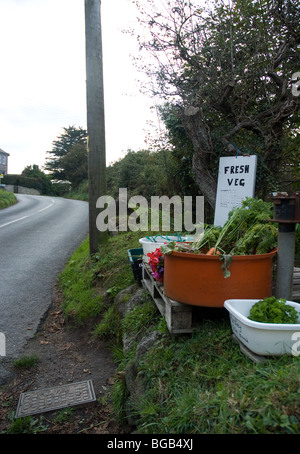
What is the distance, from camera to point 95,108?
5539 mm

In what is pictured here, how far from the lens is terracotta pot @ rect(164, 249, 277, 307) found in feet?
7.23

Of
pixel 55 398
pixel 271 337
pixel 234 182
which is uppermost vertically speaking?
pixel 234 182

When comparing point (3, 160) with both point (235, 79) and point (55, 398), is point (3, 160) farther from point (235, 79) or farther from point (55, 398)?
point (55, 398)

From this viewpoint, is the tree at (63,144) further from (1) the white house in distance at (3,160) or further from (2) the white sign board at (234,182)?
(2) the white sign board at (234,182)

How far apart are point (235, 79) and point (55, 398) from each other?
4550mm

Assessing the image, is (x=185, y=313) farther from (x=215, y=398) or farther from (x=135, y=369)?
(x=215, y=398)

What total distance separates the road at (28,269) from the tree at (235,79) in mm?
2892

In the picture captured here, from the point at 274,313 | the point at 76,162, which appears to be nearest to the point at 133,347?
the point at 274,313

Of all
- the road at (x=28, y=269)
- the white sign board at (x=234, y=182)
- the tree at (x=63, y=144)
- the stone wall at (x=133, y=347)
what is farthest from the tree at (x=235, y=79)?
the tree at (x=63, y=144)

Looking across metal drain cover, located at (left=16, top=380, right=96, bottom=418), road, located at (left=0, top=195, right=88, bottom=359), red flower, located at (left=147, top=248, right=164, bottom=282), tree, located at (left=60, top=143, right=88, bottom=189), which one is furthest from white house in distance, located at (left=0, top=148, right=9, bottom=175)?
red flower, located at (left=147, top=248, right=164, bottom=282)

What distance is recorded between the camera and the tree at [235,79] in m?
4.44

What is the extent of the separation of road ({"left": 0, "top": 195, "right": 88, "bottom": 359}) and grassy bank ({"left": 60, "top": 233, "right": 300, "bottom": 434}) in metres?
1.40

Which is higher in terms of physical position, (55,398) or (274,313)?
(274,313)
